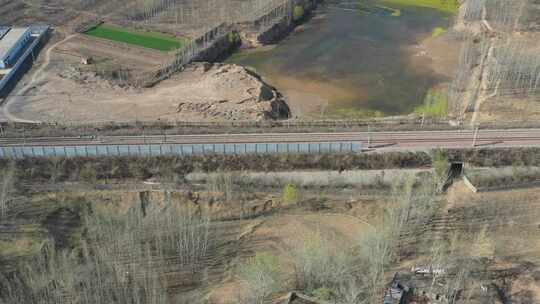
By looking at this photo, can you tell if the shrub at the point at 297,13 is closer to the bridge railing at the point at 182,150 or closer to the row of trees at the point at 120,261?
the bridge railing at the point at 182,150

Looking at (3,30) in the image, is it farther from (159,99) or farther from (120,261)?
(120,261)

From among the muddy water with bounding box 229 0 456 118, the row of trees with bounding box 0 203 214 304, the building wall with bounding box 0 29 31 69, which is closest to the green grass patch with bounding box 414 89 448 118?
the muddy water with bounding box 229 0 456 118

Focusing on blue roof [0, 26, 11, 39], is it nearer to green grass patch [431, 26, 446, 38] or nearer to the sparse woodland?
the sparse woodland

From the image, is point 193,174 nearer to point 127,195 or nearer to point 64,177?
point 127,195

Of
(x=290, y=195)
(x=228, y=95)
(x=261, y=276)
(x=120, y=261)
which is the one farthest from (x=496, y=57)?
(x=120, y=261)

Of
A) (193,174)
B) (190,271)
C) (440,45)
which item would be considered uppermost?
(440,45)

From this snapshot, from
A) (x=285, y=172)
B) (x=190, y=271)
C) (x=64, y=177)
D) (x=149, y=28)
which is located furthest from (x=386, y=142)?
(x=149, y=28)
